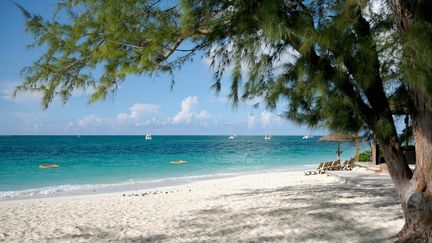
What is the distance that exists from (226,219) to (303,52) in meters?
3.80

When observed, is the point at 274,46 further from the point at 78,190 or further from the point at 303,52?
the point at 78,190

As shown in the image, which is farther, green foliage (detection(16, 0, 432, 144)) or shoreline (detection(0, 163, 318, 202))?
shoreline (detection(0, 163, 318, 202))

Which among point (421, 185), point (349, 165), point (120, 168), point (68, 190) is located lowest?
point (120, 168)

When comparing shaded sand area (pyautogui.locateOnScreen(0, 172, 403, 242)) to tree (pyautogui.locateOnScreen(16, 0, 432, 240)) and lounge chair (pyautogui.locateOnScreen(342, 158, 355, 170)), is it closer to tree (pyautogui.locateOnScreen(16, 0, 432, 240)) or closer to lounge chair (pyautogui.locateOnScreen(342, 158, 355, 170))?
tree (pyautogui.locateOnScreen(16, 0, 432, 240))

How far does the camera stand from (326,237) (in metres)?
5.03

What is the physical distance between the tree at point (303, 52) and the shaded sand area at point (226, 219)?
1376mm

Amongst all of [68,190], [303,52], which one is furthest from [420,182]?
[68,190]

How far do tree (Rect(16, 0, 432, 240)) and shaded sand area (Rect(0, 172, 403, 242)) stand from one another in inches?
54.2

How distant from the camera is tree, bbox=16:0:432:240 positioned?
3.34 m

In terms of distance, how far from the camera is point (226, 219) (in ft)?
20.9

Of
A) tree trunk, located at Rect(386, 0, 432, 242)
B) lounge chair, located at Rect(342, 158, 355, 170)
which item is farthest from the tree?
lounge chair, located at Rect(342, 158, 355, 170)

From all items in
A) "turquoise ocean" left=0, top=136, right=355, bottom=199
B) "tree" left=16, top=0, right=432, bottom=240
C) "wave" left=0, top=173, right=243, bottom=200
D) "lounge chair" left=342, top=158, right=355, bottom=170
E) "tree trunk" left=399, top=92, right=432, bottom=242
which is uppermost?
"tree" left=16, top=0, right=432, bottom=240

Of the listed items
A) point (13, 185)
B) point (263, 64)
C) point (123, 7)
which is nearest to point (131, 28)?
point (123, 7)

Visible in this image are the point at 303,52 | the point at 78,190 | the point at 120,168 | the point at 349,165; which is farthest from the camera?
the point at 120,168
